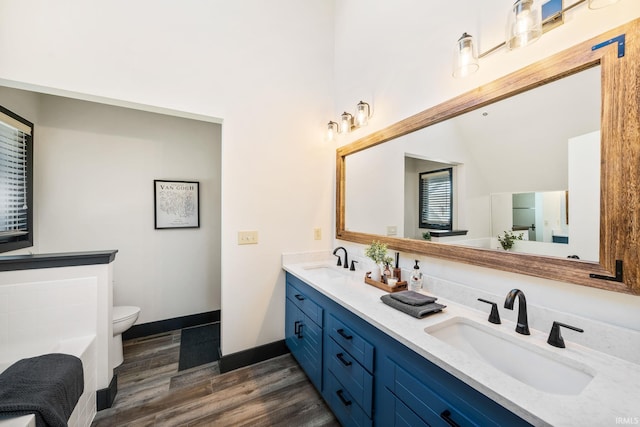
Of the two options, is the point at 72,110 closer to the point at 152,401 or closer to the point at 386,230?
the point at 152,401

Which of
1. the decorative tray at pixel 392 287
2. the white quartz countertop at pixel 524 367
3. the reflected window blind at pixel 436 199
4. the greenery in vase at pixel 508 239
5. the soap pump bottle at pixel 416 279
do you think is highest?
the reflected window blind at pixel 436 199

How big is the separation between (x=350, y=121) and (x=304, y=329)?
71.1 inches

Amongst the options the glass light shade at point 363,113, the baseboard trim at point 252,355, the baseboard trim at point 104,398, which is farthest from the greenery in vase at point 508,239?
the baseboard trim at point 104,398

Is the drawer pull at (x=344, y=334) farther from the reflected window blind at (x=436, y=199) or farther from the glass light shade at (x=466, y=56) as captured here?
the glass light shade at (x=466, y=56)

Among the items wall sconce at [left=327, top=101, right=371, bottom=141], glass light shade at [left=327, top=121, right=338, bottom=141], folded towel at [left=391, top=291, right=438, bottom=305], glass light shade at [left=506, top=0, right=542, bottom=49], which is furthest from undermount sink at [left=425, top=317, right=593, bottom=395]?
glass light shade at [left=327, top=121, right=338, bottom=141]

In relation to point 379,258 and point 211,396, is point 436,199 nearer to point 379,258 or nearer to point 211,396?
point 379,258

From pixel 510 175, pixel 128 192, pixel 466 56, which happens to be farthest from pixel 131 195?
pixel 510 175

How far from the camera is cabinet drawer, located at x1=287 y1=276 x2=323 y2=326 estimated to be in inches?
68.3

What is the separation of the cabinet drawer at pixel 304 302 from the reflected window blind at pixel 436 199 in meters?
0.94

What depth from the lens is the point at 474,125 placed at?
137cm

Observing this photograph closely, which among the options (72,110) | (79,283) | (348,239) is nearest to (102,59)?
(72,110)

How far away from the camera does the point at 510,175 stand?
1236mm

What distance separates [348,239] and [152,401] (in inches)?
75.1

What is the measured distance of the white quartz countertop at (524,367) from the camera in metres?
0.64
